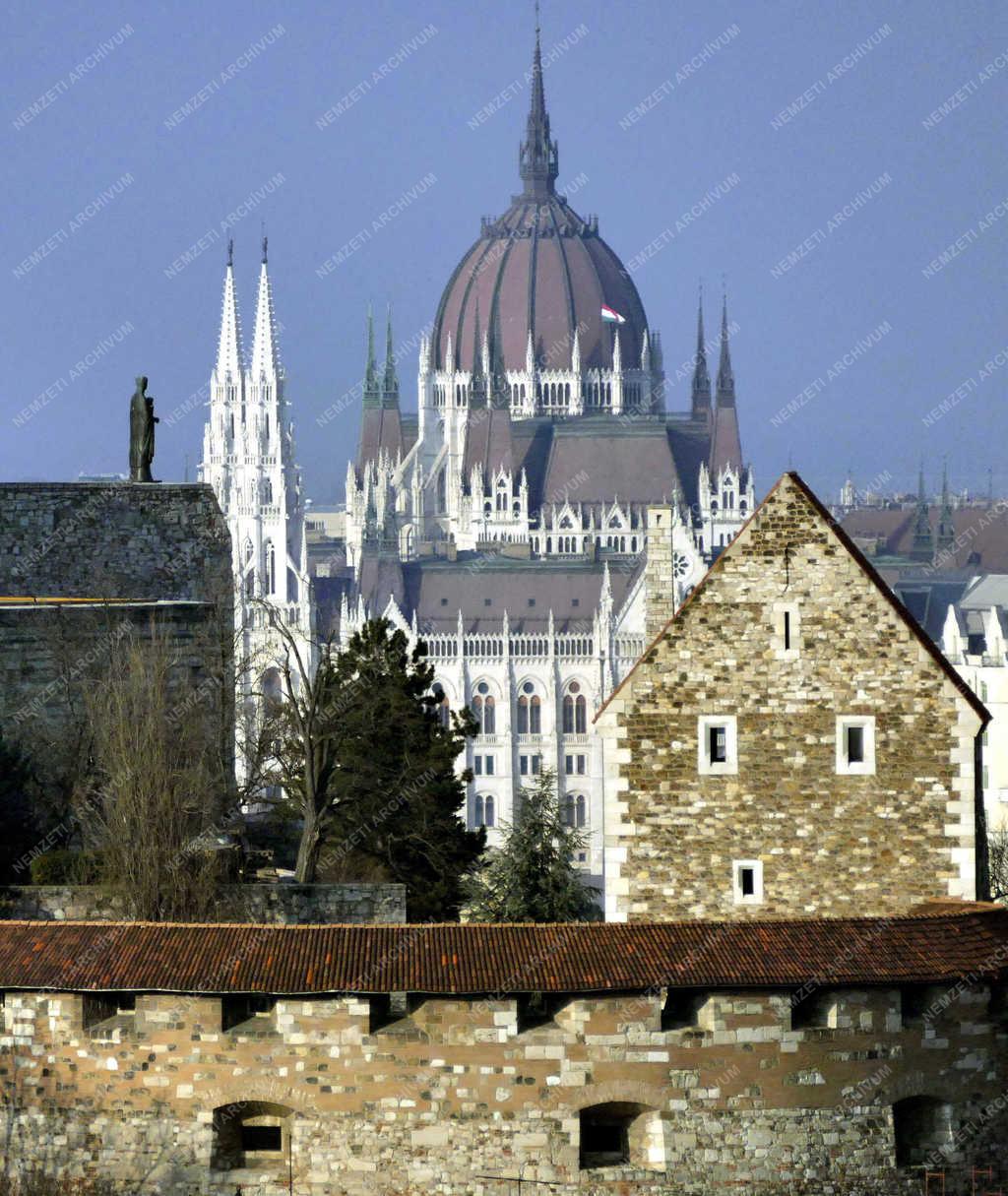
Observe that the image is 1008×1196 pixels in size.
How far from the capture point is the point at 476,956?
1048 inches

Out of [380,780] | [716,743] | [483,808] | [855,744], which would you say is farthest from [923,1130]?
[483,808]

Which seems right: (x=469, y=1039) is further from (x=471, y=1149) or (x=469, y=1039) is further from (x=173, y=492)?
(x=173, y=492)

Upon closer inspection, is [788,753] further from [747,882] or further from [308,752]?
[308,752]

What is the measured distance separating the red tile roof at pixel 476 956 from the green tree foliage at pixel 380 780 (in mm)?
12354

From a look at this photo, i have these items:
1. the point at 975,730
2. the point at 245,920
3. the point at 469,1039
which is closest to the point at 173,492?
the point at 245,920

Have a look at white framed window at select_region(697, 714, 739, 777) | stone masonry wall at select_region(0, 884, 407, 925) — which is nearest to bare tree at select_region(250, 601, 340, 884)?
stone masonry wall at select_region(0, 884, 407, 925)

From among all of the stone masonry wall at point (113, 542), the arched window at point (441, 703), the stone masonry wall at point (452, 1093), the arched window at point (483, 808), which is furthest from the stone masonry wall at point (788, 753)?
the arched window at point (483, 808)

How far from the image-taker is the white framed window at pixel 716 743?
101ft

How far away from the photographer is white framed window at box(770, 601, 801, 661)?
30984 millimetres

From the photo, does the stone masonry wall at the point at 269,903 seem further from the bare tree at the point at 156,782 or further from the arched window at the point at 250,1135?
the arched window at the point at 250,1135

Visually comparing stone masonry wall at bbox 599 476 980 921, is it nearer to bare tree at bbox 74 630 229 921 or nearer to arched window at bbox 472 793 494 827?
bare tree at bbox 74 630 229 921

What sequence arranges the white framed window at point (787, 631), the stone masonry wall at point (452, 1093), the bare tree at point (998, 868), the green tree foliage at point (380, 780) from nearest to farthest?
the stone masonry wall at point (452, 1093) → the white framed window at point (787, 631) → the green tree foliage at point (380, 780) → the bare tree at point (998, 868)

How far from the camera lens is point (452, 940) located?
2691cm

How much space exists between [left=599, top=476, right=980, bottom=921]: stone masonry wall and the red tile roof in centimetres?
305
